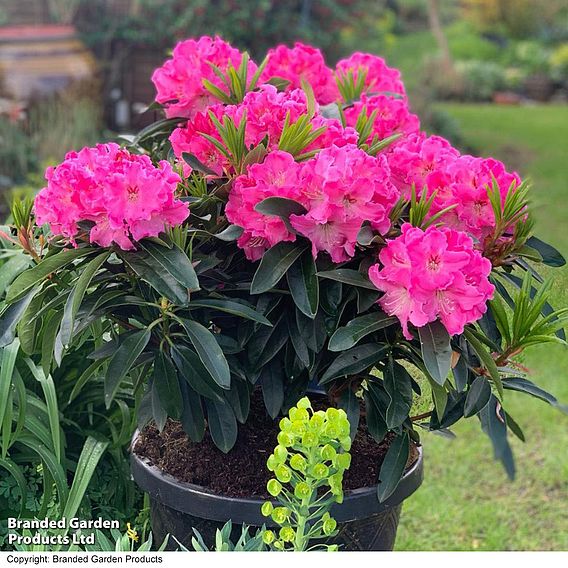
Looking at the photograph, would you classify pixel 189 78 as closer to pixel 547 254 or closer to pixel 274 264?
pixel 274 264

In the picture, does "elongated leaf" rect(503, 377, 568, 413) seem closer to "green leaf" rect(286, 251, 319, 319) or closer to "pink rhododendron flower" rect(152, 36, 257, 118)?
"green leaf" rect(286, 251, 319, 319)

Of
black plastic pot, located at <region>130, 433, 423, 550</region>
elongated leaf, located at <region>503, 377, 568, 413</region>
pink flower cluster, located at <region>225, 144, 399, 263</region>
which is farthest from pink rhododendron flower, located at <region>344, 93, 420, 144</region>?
black plastic pot, located at <region>130, 433, 423, 550</region>

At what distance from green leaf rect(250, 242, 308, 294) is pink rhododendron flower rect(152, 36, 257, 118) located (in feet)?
1.73

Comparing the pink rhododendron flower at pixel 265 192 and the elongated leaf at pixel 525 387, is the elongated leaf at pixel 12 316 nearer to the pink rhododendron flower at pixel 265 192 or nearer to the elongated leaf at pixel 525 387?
the pink rhododendron flower at pixel 265 192

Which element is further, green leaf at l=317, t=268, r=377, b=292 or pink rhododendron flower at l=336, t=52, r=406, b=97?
pink rhododendron flower at l=336, t=52, r=406, b=97

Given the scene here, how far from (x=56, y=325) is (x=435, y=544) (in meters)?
1.60

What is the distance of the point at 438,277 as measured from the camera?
4.95 feet

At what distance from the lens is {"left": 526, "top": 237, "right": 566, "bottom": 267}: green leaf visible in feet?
5.78

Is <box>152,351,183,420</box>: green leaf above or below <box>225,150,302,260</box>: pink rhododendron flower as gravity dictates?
below

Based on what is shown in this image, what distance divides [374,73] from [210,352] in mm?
1094

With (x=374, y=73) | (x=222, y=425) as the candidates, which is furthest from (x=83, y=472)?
(x=374, y=73)

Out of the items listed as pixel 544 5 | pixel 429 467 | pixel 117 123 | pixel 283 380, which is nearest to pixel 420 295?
pixel 283 380

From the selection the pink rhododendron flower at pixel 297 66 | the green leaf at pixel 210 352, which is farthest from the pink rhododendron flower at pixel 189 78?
the green leaf at pixel 210 352

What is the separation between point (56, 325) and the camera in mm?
1701
